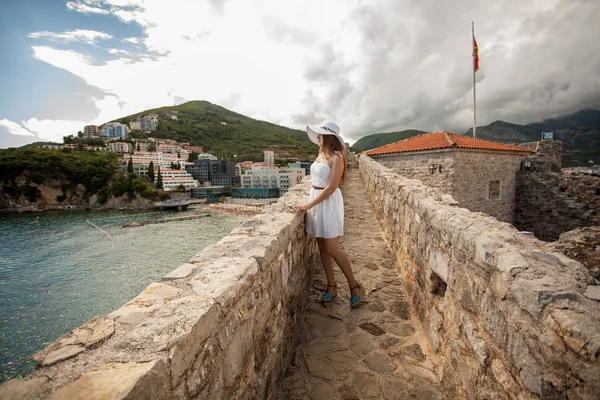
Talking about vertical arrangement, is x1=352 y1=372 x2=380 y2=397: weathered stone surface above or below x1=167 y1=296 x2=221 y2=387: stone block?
below

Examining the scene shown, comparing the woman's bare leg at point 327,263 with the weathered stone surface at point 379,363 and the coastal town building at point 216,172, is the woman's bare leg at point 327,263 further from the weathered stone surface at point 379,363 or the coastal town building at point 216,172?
the coastal town building at point 216,172

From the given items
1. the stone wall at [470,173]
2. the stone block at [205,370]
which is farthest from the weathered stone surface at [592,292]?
the stone wall at [470,173]

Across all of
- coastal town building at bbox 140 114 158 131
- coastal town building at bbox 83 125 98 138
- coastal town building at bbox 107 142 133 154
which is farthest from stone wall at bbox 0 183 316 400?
coastal town building at bbox 83 125 98 138

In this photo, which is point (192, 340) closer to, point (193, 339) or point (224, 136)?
point (193, 339)

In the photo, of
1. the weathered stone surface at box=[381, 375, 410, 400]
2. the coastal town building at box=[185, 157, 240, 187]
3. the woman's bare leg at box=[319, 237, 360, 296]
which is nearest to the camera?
the weathered stone surface at box=[381, 375, 410, 400]

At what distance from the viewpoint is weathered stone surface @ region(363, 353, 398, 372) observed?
7.42 ft

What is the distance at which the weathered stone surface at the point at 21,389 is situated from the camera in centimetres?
82

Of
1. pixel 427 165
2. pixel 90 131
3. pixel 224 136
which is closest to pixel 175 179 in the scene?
pixel 224 136

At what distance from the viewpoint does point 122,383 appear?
884 mm

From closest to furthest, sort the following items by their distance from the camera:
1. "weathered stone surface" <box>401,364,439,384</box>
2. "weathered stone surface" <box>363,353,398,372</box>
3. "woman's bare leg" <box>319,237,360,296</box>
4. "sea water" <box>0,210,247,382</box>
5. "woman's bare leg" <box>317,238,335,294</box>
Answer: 1. "weathered stone surface" <box>401,364,439,384</box>
2. "weathered stone surface" <box>363,353,398,372</box>
3. "woman's bare leg" <box>319,237,360,296</box>
4. "woman's bare leg" <box>317,238,335,294</box>
5. "sea water" <box>0,210,247,382</box>

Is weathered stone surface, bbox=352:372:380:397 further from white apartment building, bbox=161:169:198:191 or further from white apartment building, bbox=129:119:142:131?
white apartment building, bbox=129:119:142:131

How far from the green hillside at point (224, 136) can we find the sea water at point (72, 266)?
62981mm

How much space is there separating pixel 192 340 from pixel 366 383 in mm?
1598

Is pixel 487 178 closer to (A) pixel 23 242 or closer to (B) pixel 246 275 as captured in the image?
(B) pixel 246 275
